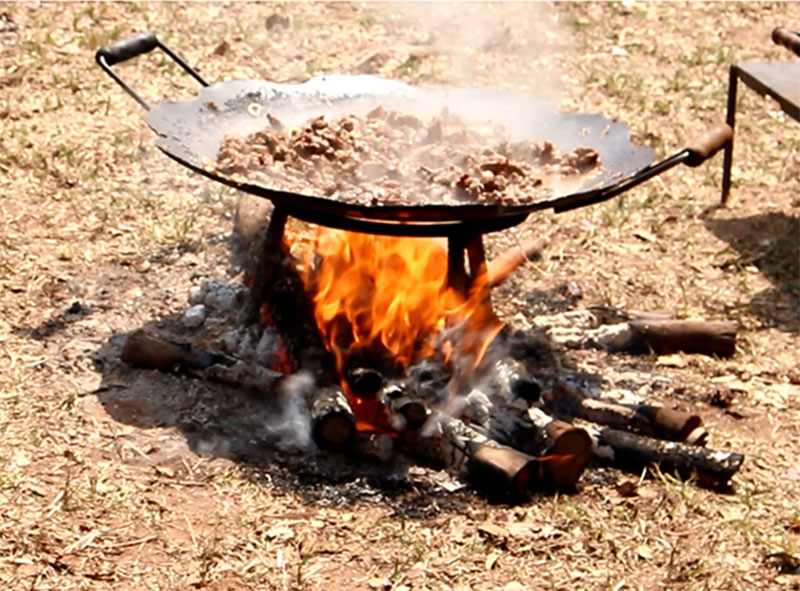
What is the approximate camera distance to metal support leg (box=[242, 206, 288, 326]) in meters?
5.83

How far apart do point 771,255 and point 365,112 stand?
9.43 ft

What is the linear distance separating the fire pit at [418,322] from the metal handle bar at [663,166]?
12 millimetres

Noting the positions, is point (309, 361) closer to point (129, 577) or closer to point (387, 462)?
point (387, 462)

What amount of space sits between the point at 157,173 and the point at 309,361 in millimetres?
2908

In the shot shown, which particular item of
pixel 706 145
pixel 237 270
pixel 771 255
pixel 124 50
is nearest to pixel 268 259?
pixel 237 270

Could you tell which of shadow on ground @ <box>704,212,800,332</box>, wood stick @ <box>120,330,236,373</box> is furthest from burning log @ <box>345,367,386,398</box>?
shadow on ground @ <box>704,212,800,332</box>

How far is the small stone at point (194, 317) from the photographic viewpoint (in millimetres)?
6105

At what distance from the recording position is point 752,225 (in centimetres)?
789

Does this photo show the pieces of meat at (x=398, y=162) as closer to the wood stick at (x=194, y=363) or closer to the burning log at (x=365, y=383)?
the burning log at (x=365, y=383)

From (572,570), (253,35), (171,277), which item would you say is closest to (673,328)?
(572,570)

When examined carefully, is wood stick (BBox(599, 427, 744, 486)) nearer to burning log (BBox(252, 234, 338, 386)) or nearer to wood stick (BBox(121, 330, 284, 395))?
burning log (BBox(252, 234, 338, 386))

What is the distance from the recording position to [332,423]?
5.02 m

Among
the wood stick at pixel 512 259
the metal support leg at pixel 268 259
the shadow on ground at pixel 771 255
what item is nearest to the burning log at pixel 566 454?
the metal support leg at pixel 268 259

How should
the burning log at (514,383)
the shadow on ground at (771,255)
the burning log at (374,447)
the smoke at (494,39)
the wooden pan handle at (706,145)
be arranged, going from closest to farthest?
the burning log at (374,447) → the wooden pan handle at (706,145) → the burning log at (514,383) → the shadow on ground at (771,255) → the smoke at (494,39)
